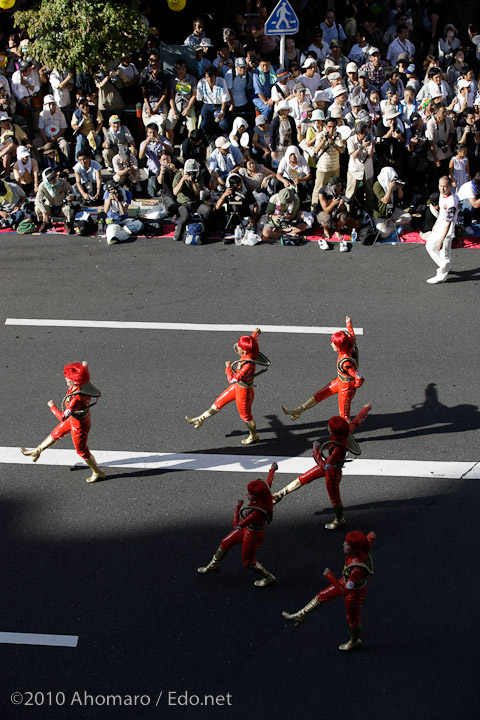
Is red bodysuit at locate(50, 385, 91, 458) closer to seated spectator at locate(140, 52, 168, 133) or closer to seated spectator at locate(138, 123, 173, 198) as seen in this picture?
seated spectator at locate(138, 123, 173, 198)

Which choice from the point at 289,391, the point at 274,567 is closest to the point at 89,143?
the point at 289,391

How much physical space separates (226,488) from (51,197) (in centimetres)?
787

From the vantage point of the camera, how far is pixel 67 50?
15.0 m

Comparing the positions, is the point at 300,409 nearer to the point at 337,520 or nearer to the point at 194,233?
the point at 337,520

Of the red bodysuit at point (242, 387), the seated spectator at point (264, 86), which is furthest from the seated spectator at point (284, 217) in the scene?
the red bodysuit at point (242, 387)

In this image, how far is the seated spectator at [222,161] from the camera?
49.8ft

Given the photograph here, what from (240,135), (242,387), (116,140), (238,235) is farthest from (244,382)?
(116,140)

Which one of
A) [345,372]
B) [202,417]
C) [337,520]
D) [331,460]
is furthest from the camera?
[202,417]

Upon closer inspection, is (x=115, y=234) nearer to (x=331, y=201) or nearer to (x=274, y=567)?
(x=331, y=201)

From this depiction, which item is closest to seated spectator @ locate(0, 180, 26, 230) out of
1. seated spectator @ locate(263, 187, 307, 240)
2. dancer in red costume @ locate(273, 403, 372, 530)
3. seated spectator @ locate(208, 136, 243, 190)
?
seated spectator @ locate(208, 136, 243, 190)

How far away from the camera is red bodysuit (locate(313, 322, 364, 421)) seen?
898 centimetres

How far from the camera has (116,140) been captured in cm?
1573

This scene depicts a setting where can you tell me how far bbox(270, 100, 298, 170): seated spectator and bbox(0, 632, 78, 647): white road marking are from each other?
35.9ft

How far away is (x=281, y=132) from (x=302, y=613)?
10756mm
